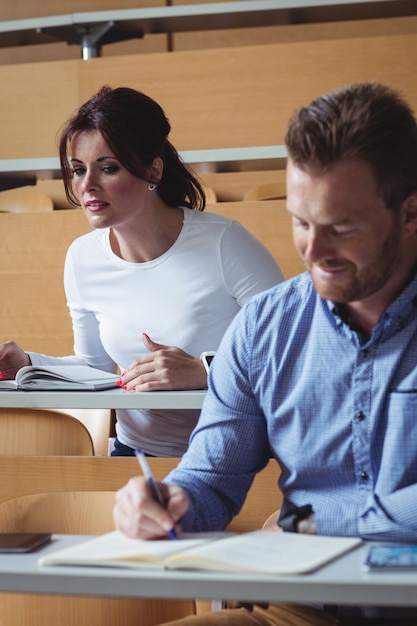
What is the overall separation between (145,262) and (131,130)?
0.30m

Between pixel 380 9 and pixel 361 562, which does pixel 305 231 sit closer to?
pixel 361 562

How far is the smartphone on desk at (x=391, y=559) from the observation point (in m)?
0.81

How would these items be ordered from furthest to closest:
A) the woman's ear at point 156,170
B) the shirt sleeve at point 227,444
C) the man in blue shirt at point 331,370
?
the woman's ear at point 156,170 → the shirt sleeve at point 227,444 → the man in blue shirt at point 331,370

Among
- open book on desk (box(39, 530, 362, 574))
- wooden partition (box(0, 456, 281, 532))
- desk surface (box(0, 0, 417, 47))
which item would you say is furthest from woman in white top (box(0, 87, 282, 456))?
desk surface (box(0, 0, 417, 47))

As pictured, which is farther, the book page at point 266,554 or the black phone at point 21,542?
the black phone at point 21,542

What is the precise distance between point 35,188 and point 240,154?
2.11m

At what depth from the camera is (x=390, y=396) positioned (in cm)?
113

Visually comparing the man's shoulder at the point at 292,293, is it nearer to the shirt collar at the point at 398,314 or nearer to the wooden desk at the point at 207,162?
the shirt collar at the point at 398,314

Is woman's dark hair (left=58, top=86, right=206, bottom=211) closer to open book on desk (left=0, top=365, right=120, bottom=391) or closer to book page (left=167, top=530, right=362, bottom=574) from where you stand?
open book on desk (left=0, top=365, right=120, bottom=391)

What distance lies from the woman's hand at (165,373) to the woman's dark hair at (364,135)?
726 millimetres

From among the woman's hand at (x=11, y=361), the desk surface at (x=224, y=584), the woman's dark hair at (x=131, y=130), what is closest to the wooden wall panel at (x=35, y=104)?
the woman's dark hair at (x=131, y=130)

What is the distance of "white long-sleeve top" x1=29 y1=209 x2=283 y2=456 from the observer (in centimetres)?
203

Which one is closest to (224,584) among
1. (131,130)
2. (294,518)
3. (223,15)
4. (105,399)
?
(294,518)

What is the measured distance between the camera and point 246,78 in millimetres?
3727
